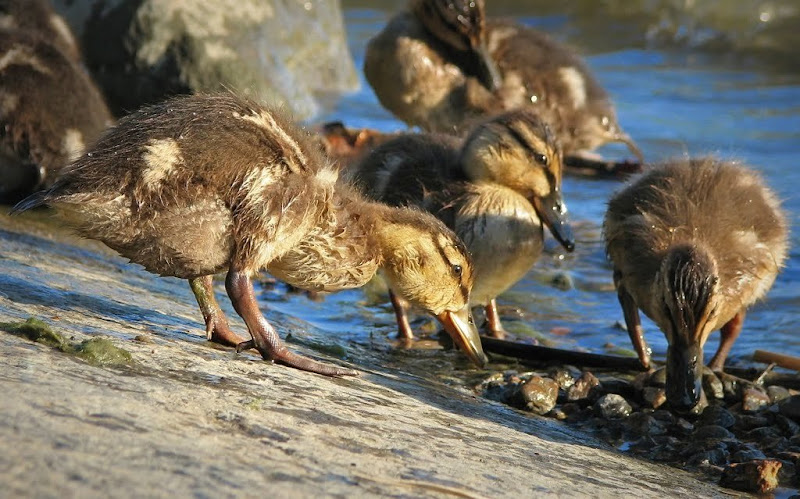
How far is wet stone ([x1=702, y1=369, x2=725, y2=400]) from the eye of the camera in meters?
4.95

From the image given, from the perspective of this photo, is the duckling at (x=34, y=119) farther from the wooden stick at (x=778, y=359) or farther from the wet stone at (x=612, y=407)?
the wooden stick at (x=778, y=359)

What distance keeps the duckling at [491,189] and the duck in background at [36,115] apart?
1830 millimetres

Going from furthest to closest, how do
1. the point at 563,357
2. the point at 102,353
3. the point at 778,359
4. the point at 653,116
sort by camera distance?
the point at 653,116
the point at 778,359
the point at 563,357
the point at 102,353

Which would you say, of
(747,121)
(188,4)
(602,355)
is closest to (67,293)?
(602,355)

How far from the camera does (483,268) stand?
5562mm

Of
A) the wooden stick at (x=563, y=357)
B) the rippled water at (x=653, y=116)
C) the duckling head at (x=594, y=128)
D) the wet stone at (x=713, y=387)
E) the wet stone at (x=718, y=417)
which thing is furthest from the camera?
the duckling head at (x=594, y=128)

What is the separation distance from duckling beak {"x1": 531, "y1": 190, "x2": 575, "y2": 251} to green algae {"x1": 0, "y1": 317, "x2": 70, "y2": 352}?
3.01m

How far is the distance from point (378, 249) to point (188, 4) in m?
5.24

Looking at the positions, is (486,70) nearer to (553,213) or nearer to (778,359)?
(553,213)

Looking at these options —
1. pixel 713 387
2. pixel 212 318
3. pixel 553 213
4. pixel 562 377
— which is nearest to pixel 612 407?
pixel 562 377

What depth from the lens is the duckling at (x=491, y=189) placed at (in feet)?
18.5

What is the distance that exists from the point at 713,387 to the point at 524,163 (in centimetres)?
156

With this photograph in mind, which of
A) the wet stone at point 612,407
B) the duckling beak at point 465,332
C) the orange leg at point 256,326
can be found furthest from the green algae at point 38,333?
the wet stone at point 612,407

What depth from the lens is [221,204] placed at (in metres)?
4.01
